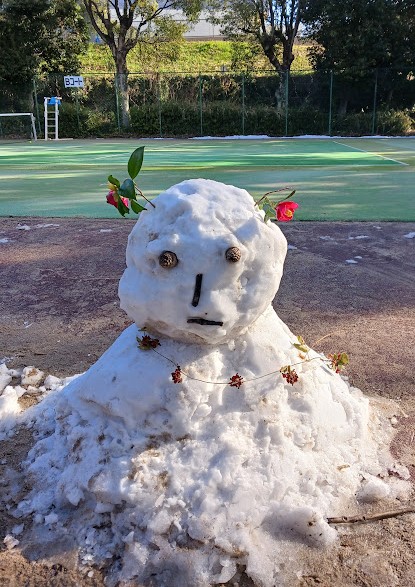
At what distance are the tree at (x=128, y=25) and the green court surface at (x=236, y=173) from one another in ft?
23.0

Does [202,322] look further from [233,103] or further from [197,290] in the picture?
[233,103]

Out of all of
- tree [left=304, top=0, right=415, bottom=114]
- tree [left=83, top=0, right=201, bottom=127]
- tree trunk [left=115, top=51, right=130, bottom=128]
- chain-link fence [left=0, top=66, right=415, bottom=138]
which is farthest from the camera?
tree [left=83, top=0, right=201, bottom=127]

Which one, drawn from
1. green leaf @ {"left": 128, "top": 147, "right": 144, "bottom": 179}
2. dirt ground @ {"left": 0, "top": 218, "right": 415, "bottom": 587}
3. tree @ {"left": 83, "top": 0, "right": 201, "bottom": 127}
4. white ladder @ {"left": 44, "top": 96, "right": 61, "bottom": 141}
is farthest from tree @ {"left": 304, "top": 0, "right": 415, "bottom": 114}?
green leaf @ {"left": 128, "top": 147, "right": 144, "bottom": 179}

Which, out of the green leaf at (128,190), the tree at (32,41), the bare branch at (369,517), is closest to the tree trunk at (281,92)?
the tree at (32,41)

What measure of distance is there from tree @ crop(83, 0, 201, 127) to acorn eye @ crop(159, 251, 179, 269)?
22974 mm

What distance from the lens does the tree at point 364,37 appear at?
891 inches

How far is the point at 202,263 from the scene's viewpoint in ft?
6.75

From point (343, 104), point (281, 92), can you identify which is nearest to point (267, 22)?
point (281, 92)

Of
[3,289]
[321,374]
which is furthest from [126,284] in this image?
[3,289]

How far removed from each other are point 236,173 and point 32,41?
1722 centimetres

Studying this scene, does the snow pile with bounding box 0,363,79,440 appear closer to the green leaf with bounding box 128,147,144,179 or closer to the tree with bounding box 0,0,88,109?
the green leaf with bounding box 128,147,144,179

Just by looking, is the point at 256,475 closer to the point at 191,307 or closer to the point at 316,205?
the point at 191,307

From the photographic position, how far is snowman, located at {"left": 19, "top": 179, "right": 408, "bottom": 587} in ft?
6.61

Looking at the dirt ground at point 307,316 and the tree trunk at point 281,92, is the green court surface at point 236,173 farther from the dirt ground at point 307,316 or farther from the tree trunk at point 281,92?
the tree trunk at point 281,92
